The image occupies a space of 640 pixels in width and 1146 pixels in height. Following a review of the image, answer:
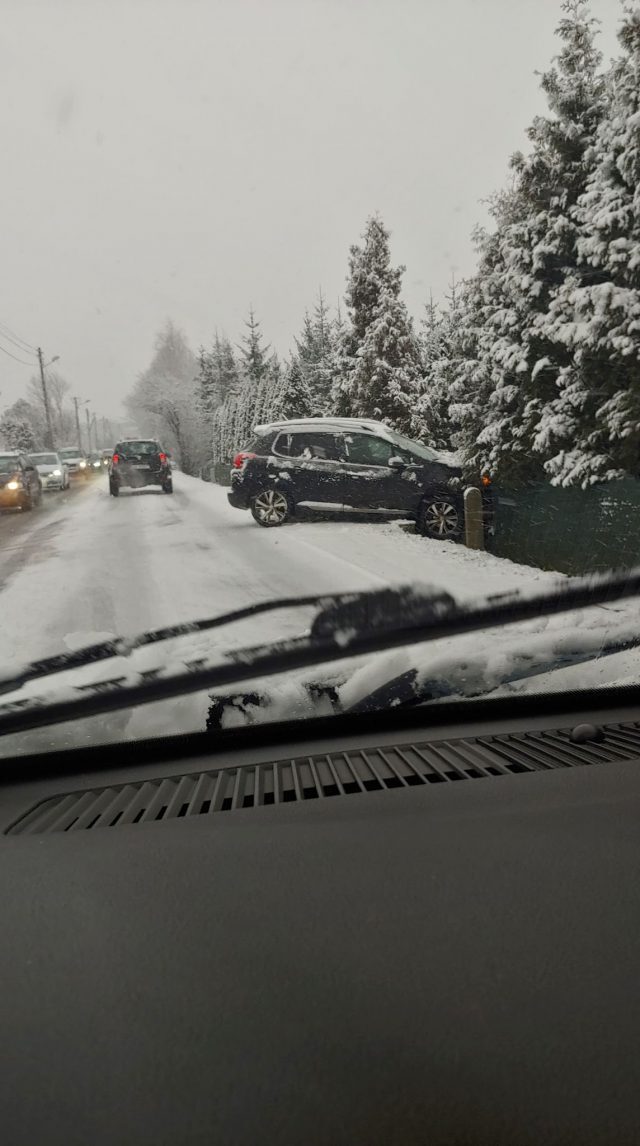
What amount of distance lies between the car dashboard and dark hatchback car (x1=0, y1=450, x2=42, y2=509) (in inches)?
166

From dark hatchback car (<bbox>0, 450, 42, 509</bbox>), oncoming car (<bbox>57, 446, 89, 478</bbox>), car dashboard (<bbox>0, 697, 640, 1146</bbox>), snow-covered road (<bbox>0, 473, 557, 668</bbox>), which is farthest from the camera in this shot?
dark hatchback car (<bbox>0, 450, 42, 509</bbox>)

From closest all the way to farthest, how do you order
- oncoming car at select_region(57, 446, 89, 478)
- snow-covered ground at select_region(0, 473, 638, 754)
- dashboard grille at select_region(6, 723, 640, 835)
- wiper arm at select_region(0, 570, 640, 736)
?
dashboard grille at select_region(6, 723, 640, 835)
wiper arm at select_region(0, 570, 640, 736)
snow-covered ground at select_region(0, 473, 638, 754)
oncoming car at select_region(57, 446, 89, 478)

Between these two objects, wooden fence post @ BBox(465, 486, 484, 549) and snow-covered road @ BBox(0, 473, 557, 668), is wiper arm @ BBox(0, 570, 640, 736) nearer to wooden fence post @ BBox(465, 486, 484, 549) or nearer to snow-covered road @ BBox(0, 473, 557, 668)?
snow-covered road @ BBox(0, 473, 557, 668)

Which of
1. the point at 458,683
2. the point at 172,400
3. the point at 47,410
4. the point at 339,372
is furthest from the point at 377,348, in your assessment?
the point at 458,683

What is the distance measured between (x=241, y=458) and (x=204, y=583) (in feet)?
2.80

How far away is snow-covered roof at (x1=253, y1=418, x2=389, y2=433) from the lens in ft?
12.4

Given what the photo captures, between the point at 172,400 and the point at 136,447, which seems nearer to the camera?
the point at 172,400

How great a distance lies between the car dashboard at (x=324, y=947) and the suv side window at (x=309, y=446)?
1.66 m


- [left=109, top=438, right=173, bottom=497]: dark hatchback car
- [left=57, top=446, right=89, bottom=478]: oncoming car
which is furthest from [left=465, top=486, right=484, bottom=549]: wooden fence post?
[left=57, top=446, right=89, bottom=478]: oncoming car

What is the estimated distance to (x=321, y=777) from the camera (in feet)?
7.80

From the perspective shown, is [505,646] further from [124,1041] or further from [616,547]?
[124,1041]

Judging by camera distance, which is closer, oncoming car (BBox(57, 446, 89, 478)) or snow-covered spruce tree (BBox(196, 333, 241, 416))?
snow-covered spruce tree (BBox(196, 333, 241, 416))

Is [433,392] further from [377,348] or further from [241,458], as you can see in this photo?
[241,458]

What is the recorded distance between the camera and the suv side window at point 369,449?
→ 12.1 feet
